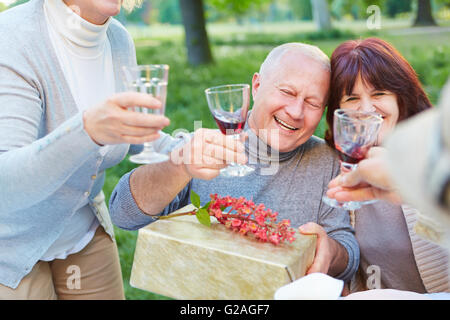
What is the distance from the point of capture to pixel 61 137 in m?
1.27

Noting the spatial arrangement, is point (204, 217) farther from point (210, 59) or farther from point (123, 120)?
point (210, 59)

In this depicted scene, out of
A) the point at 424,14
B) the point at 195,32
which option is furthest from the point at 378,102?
the point at 424,14

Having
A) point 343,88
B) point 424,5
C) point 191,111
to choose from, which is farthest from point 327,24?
point 343,88

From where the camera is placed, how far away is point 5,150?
1.45m

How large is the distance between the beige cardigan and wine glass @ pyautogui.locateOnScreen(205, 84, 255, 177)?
0.73m

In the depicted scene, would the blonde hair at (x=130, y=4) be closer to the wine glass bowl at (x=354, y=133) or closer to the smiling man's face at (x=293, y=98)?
the smiling man's face at (x=293, y=98)

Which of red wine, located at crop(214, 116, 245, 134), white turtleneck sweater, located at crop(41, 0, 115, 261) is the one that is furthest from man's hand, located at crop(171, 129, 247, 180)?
white turtleneck sweater, located at crop(41, 0, 115, 261)

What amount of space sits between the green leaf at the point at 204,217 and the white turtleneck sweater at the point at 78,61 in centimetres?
48

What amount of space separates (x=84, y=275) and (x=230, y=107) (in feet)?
3.69

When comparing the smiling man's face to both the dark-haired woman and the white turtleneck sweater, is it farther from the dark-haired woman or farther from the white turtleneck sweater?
the white turtleneck sweater

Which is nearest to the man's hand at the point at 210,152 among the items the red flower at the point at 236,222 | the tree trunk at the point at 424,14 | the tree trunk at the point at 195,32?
the red flower at the point at 236,222

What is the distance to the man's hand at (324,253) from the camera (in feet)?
5.30
